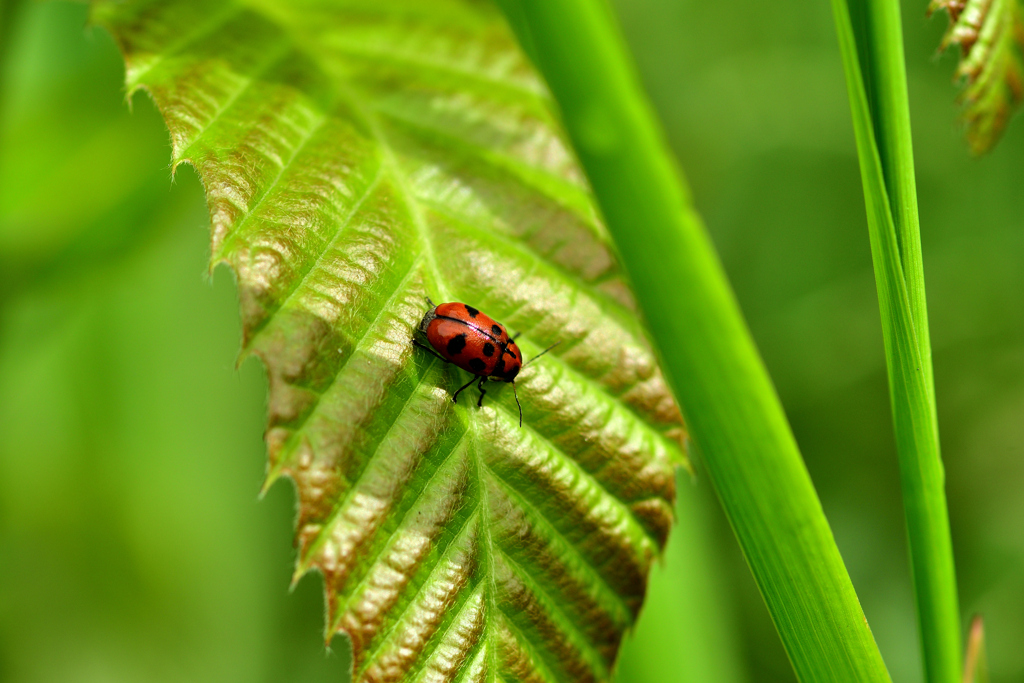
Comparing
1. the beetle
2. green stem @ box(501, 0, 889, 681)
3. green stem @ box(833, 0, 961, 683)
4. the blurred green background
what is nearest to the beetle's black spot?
the beetle

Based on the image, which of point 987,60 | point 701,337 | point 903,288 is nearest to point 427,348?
point 701,337

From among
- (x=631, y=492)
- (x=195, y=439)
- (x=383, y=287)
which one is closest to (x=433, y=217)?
(x=383, y=287)

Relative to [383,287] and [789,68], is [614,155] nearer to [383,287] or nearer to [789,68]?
[383,287]

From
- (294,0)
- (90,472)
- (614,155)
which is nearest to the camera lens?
(614,155)

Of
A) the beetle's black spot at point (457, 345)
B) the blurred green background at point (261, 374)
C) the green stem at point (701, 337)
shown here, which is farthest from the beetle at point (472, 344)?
the blurred green background at point (261, 374)

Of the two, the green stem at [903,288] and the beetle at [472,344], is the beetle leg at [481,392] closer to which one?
the beetle at [472,344]

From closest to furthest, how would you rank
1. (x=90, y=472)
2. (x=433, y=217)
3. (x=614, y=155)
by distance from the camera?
(x=614, y=155), (x=433, y=217), (x=90, y=472)
